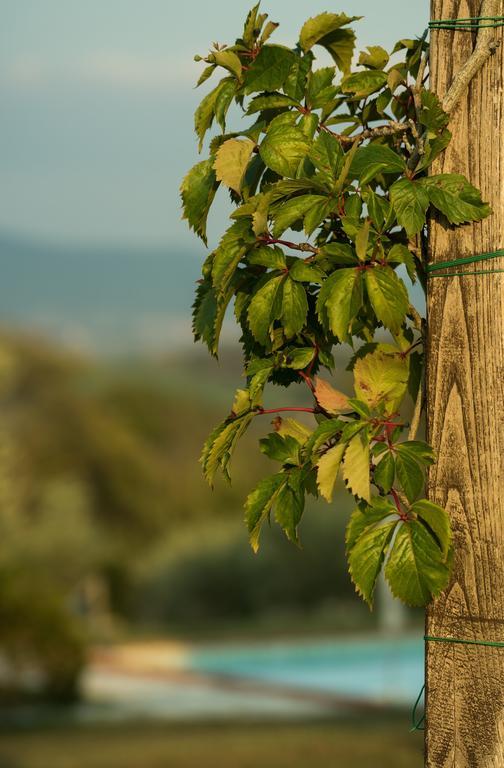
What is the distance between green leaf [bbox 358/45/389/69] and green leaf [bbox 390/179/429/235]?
0.22m

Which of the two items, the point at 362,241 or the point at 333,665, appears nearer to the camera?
the point at 362,241

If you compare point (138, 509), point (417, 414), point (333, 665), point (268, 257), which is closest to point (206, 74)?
point (268, 257)

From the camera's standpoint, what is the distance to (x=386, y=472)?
1198mm

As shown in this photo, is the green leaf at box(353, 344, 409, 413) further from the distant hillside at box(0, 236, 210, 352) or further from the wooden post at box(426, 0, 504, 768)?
the distant hillside at box(0, 236, 210, 352)

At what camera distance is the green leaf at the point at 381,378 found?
1.26 meters

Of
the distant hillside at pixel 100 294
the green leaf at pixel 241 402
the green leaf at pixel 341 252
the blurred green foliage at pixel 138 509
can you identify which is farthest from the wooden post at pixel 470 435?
the distant hillside at pixel 100 294

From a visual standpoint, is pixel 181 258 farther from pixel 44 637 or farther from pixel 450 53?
pixel 450 53

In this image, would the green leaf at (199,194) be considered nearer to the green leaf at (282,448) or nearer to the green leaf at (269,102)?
the green leaf at (269,102)

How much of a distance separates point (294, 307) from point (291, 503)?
23 cm

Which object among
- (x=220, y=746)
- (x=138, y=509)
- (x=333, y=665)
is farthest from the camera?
(x=138, y=509)

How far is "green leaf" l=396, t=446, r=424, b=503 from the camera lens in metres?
1.19

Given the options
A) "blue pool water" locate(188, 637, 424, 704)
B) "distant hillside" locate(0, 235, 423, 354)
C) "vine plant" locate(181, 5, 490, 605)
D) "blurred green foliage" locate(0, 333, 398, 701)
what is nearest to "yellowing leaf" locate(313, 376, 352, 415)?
"vine plant" locate(181, 5, 490, 605)

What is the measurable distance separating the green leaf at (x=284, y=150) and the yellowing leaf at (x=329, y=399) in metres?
0.25

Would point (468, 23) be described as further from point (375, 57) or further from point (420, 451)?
point (420, 451)
